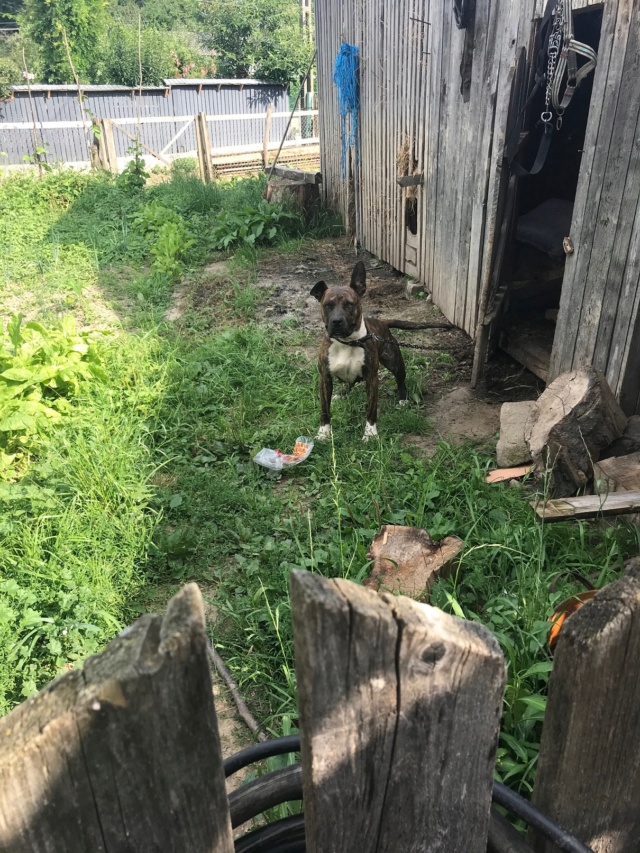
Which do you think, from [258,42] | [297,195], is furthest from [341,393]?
[258,42]

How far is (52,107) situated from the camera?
22.7 metres

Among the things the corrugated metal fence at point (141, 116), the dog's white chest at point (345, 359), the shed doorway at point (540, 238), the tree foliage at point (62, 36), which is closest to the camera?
the dog's white chest at point (345, 359)

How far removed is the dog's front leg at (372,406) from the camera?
5020 millimetres

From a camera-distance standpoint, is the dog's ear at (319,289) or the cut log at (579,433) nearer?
the cut log at (579,433)

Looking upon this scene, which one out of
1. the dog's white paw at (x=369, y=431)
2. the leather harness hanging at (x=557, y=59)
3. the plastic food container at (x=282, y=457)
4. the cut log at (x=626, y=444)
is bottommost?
the dog's white paw at (x=369, y=431)

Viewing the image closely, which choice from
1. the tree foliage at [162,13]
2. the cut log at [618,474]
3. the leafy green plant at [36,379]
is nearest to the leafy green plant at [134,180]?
the leafy green plant at [36,379]

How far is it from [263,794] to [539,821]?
50 cm

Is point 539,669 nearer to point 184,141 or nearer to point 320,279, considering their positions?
point 320,279

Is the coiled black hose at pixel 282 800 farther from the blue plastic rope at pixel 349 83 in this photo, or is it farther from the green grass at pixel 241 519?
the blue plastic rope at pixel 349 83

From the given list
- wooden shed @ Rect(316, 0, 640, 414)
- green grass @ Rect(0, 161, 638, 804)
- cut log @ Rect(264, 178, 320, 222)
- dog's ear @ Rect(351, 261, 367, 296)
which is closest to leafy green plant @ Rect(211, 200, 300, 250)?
cut log @ Rect(264, 178, 320, 222)

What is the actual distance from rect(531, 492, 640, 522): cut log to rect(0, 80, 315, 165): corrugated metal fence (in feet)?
61.5

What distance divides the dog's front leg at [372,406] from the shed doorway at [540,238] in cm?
141

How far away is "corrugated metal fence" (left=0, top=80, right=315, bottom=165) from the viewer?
2197cm

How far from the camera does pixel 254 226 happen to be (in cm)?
1082
